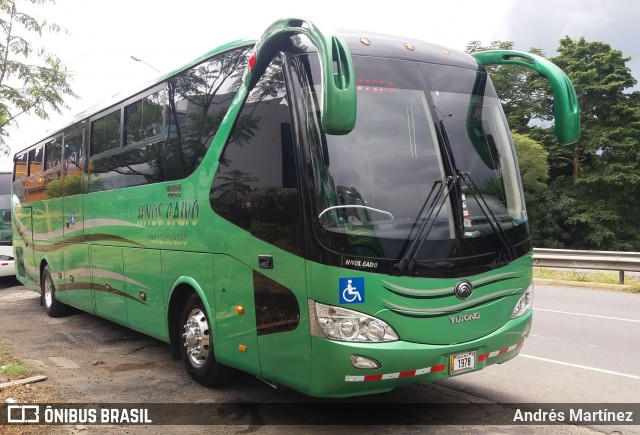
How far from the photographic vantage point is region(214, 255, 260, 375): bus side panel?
16.7ft

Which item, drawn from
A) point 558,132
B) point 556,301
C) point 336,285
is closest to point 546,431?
point 336,285

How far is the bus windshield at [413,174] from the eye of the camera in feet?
14.5

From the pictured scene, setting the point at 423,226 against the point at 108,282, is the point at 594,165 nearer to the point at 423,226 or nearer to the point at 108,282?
the point at 108,282

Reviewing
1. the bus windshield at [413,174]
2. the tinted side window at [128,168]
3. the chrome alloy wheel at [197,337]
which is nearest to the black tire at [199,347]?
the chrome alloy wheel at [197,337]

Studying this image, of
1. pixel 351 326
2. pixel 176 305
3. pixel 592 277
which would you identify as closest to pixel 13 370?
pixel 176 305

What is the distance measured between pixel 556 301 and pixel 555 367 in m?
5.78

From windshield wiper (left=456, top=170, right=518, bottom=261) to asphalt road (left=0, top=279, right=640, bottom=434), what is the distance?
4.72ft

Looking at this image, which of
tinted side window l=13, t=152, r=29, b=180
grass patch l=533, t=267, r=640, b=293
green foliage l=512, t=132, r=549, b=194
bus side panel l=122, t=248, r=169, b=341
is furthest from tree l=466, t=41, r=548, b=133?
bus side panel l=122, t=248, r=169, b=341

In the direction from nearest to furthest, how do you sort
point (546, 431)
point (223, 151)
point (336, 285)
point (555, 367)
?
point (336, 285), point (546, 431), point (223, 151), point (555, 367)

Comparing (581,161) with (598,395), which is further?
(581,161)

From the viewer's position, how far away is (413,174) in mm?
4641

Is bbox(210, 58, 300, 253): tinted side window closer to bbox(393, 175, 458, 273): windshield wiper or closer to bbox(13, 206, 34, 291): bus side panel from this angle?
bbox(393, 175, 458, 273): windshield wiper

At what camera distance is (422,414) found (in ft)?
17.1

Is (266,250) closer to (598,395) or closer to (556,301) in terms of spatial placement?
(598,395)
